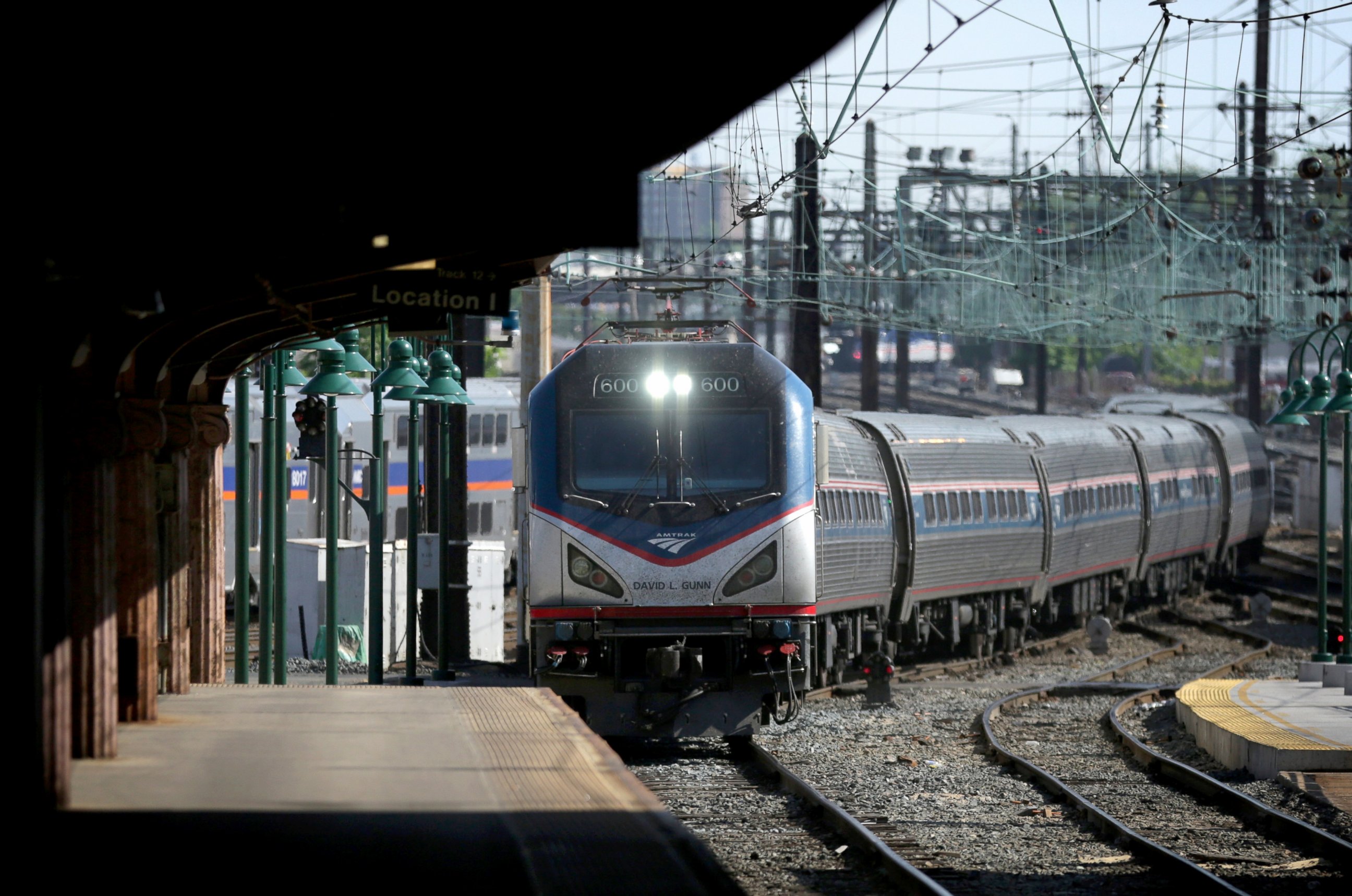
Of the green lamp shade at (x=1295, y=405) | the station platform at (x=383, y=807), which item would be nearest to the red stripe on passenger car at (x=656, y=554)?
the station platform at (x=383, y=807)

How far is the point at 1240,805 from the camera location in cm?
1301

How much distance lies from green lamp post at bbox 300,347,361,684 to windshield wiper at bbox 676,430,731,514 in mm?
2703

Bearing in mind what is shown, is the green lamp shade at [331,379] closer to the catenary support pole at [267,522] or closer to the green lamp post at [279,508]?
the green lamp post at [279,508]

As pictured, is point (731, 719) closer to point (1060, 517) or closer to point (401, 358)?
point (401, 358)

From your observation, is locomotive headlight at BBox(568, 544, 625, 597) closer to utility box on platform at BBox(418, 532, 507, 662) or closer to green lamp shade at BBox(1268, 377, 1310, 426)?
utility box on platform at BBox(418, 532, 507, 662)

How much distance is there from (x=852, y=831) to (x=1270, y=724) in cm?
608

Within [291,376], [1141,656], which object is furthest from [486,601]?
[1141,656]

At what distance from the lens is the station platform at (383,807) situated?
5.96m

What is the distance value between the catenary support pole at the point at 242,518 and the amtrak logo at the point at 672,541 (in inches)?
136

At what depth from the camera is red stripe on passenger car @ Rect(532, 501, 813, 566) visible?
13.9 metres

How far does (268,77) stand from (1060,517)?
23225mm

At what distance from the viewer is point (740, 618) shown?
13969mm

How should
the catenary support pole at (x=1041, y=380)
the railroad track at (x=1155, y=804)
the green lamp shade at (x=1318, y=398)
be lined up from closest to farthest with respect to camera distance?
the railroad track at (x=1155, y=804) → the green lamp shade at (x=1318, y=398) → the catenary support pole at (x=1041, y=380)

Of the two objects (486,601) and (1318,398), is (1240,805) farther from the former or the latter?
(486,601)
